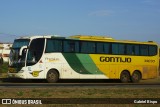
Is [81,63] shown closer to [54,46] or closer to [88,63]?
[88,63]

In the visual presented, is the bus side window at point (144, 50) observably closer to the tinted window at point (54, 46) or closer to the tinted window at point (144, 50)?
the tinted window at point (144, 50)

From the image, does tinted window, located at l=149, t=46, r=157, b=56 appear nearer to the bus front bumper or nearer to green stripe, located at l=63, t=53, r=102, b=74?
green stripe, located at l=63, t=53, r=102, b=74

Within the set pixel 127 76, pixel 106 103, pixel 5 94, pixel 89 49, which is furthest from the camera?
pixel 127 76

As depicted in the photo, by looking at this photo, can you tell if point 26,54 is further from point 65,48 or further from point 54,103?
point 54,103

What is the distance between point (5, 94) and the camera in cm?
1942

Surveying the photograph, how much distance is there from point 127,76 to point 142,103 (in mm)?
23060

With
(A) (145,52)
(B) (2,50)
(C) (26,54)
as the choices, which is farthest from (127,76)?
(B) (2,50)

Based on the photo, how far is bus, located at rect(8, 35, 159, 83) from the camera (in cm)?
3253

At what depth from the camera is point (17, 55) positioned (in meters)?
33.1

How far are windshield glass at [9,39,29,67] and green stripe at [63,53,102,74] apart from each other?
2.98 m

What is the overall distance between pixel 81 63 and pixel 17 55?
186 inches

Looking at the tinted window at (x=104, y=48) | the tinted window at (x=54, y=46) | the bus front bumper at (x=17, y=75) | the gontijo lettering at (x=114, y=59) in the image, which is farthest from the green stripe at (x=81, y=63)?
the bus front bumper at (x=17, y=75)

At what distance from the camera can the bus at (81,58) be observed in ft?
107

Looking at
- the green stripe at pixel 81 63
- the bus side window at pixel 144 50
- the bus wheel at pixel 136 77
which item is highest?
the bus side window at pixel 144 50
